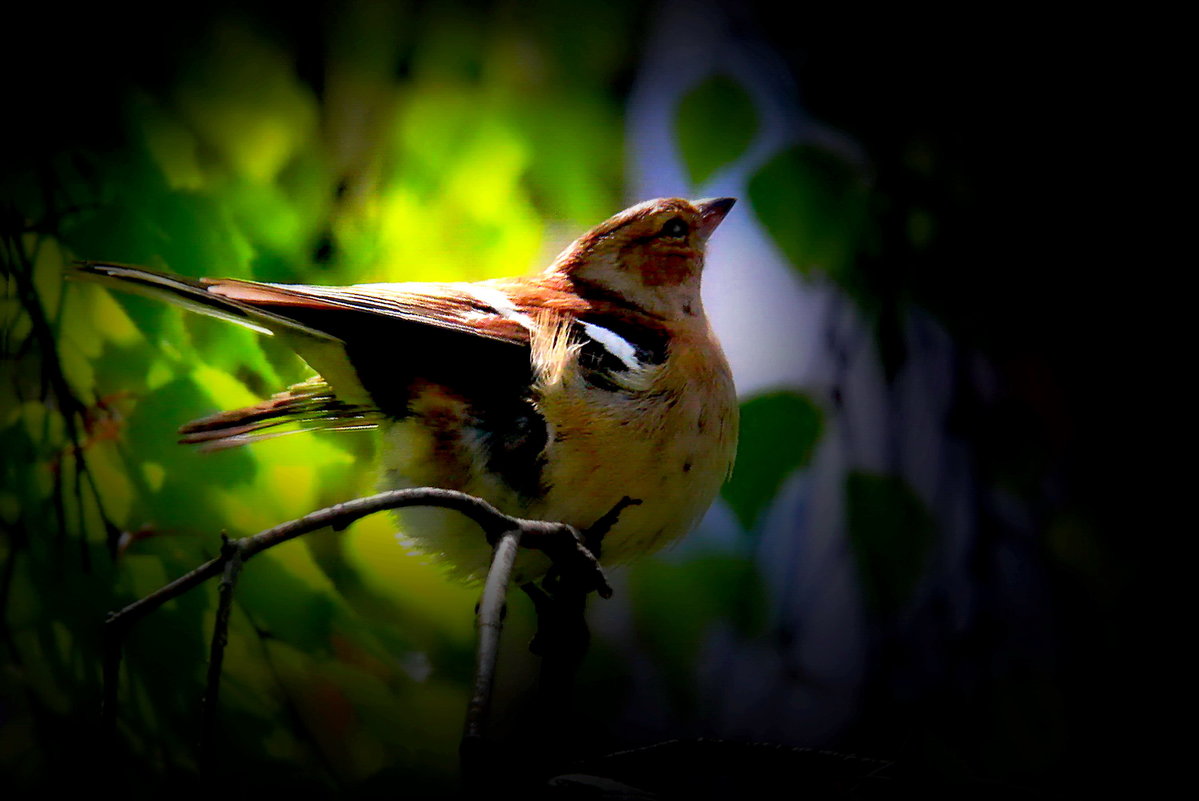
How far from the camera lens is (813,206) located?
107 centimetres

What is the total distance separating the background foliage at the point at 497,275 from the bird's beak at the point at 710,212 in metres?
0.06

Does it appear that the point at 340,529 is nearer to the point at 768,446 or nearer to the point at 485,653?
the point at 485,653

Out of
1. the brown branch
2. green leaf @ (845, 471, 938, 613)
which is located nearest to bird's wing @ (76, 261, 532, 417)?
the brown branch

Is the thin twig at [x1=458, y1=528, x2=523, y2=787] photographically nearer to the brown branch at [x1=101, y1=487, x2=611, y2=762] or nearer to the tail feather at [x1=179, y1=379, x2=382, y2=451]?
the brown branch at [x1=101, y1=487, x2=611, y2=762]

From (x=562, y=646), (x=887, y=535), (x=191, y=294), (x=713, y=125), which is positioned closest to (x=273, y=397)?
(x=191, y=294)

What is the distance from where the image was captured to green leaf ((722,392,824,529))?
1.02 meters

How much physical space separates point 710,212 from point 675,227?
0.05m

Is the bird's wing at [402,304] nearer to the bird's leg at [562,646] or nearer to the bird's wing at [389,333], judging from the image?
the bird's wing at [389,333]

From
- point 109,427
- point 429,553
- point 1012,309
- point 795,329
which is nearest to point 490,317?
point 429,553

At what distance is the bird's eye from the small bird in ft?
0.35

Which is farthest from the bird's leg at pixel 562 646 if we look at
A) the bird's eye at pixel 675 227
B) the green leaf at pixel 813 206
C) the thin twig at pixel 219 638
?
the green leaf at pixel 813 206

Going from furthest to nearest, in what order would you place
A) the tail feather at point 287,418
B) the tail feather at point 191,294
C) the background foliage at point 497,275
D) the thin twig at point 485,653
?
the background foliage at point 497,275 < the tail feather at point 287,418 < the tail feather at point 191,294 < the thin twig at point 485,653

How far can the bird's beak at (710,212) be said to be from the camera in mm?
967

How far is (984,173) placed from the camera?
1.10 m
